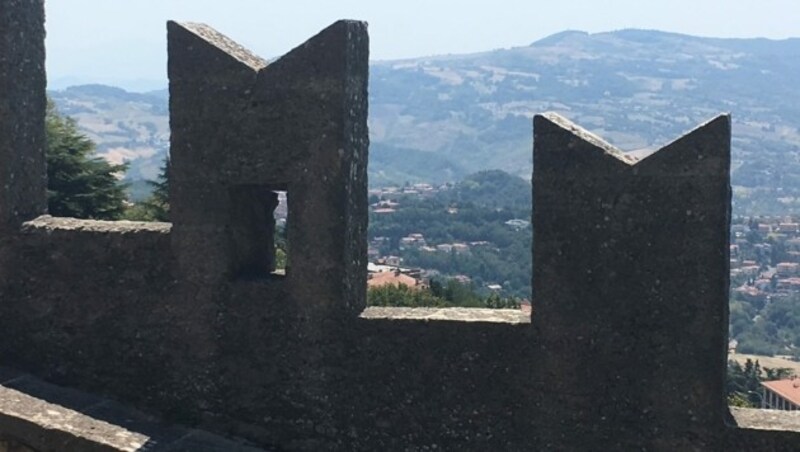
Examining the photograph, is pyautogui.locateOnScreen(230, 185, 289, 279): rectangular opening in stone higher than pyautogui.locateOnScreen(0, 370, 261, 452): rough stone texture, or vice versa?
pyautogui.locateOnScreen(230, 185, 289, 279): rectangular opening in stone

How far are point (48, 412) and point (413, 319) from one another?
3038mm

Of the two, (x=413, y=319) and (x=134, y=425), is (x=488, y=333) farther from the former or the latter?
(x=134, y=425)

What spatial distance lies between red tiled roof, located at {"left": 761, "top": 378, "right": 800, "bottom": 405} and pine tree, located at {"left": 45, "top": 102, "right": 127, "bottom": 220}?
41370 mm

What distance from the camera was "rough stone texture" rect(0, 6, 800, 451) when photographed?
23.4ft

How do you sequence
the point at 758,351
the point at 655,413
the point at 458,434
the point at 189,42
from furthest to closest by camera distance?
1. the point at 758,351
2. the point at 189,42
3. the point at 458,434
4. the point at 655,413

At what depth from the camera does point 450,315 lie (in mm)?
7852

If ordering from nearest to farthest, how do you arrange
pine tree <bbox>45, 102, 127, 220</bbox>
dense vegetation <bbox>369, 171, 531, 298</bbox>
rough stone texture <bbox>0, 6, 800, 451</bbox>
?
rough stone texture <bbox>0, 6, 800, 451</bbox> → pine tree <bbox>45, 102, 127, 220</bbox> → dense vegetation <bbox>369, 171, 531, 298</bbox>

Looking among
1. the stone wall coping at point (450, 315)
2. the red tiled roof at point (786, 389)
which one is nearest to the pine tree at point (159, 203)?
the stone wall coping at point (450, 315)

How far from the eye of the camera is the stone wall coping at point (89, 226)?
864cm

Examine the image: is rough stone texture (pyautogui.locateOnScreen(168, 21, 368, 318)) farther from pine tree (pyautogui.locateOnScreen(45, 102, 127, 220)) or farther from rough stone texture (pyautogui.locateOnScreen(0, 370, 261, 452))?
pine tree (pyautogui.locateOnScreen(45, 102, 127, 220))

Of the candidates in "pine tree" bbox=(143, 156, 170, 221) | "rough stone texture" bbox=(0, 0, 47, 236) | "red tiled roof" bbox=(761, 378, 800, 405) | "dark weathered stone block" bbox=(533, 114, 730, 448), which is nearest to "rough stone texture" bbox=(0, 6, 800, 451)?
"dark weathered stone block" bbox=(533, 114, 730, 448)

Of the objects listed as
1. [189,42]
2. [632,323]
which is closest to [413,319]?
[632,323]

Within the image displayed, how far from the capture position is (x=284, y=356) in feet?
26.9

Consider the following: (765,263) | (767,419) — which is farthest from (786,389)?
(765,263)
